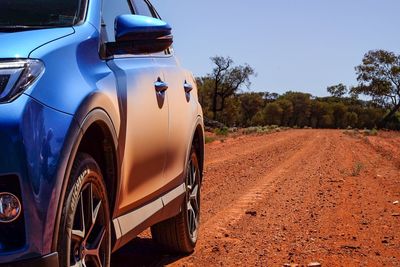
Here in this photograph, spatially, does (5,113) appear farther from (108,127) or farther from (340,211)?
(340,211)

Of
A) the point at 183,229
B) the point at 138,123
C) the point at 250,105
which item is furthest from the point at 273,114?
the point at 138,123

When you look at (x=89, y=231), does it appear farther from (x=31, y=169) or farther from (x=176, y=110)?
(x=176, y=110)

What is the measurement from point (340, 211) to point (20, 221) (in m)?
5.29

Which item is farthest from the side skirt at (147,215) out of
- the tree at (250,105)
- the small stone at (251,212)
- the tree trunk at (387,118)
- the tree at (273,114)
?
the tree at (250,105)

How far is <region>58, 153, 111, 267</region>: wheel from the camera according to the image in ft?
8.27

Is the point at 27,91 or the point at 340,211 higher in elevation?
the point at 27,91

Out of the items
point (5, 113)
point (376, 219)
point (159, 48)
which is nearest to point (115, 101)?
point (159, 48)

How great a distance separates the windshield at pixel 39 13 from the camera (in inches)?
121

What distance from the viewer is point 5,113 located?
2.26m

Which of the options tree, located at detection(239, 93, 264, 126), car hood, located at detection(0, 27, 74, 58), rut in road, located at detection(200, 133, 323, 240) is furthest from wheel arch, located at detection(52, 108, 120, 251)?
tree, located at detection(239, 93, 264, 126)

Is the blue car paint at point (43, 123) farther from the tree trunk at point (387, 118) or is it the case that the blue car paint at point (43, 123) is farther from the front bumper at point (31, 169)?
the tree trunk at point (387, 118)

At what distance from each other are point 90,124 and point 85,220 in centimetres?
46

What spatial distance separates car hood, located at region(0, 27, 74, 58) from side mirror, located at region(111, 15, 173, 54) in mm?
408

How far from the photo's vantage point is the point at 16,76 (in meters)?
2.39
